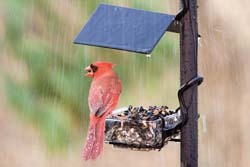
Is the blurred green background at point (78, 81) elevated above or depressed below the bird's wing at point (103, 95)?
above

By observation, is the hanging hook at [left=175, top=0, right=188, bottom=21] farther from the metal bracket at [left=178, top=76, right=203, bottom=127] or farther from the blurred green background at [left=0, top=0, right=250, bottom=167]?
the blurred green background at [left=0, top=0, right=250, bottom=167]

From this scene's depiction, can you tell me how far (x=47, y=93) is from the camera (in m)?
2.83

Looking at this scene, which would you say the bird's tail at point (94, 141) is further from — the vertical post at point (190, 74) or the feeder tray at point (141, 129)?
the vertical post at point (190, 74)

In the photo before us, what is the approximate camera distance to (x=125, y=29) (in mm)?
1521

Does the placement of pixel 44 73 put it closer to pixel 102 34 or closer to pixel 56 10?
pixel 56 10

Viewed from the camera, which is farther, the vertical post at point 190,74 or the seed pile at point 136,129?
the seed pile at point 136,129

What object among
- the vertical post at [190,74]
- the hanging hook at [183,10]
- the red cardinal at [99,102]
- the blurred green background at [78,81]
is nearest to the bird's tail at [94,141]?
the red cardinal at [99,102]

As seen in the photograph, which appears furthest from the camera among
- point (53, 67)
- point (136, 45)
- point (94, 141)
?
point (53, 67)

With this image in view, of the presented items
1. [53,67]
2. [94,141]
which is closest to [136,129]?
[94,141]

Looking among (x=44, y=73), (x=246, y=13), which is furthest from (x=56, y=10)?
(x=246, y=13)

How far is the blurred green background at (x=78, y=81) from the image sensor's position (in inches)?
112

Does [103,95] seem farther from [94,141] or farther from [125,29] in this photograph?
[125,29]

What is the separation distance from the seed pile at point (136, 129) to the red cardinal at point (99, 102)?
0.12 feet

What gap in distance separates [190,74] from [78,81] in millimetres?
1392
